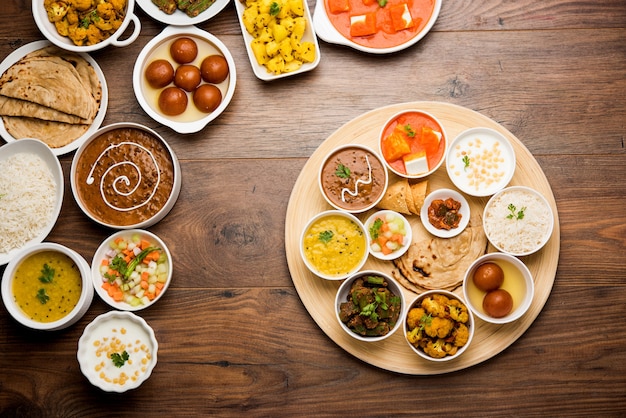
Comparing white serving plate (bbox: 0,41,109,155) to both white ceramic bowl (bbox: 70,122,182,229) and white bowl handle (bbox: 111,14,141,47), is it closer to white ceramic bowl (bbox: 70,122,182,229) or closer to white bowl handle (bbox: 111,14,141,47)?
white ceramic bowl (bbox: 70,122,182,229)

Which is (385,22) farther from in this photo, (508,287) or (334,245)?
(508,287)

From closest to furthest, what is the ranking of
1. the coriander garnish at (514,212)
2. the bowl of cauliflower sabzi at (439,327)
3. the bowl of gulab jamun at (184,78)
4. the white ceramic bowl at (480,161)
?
the bowl of cauliflower sabzi at (439,327)
the coriander garnish at (514,212)
the white ceramic bowl at (480,161)
the bowl of gulab jamun at (184,78)

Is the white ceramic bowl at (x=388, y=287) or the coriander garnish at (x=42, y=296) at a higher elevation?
the coriander garnish at (x=42, y=296)

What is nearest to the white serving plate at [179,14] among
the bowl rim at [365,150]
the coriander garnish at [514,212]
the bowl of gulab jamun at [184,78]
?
the bowl of gulab jamun at [184,78]

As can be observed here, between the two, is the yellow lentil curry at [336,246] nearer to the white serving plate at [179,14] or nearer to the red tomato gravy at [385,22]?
the red tomato gravy at [385,22]

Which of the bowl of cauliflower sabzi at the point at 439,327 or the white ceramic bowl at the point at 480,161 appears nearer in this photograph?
the bowl of cauliflower sabzi at the point at 439,327

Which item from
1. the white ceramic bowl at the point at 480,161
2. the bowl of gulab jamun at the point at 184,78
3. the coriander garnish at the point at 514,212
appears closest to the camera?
the coriander garnish at the point at 514,212

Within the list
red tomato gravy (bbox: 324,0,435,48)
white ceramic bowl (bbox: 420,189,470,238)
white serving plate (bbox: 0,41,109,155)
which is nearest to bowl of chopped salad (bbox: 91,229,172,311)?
white serving plate (bbox: 0,41,109,155)
